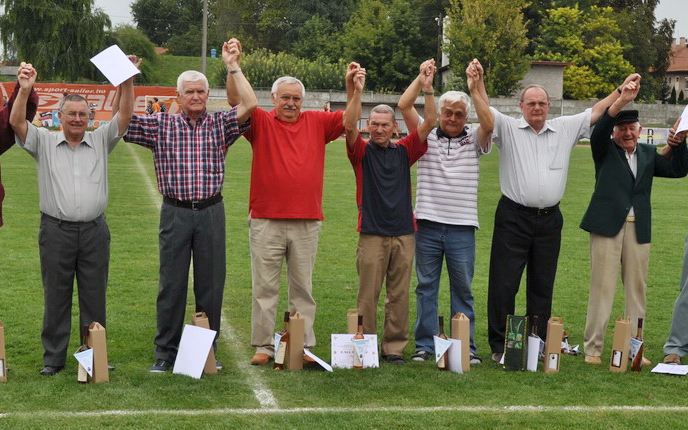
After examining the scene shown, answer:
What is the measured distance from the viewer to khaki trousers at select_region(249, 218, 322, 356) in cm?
649

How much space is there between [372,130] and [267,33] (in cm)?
7851

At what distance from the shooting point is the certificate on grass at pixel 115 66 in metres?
5.85

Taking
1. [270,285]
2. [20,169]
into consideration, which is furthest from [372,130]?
[20,169]

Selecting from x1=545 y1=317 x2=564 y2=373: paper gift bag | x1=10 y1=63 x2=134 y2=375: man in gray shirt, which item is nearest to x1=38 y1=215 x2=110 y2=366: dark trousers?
x1=10 y1=63 x2=134 y2=375: man in gray shirt

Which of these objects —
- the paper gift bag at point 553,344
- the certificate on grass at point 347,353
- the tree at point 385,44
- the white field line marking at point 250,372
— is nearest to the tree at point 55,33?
the tree at point 385,44

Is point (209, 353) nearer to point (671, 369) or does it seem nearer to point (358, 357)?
point (358, 357)

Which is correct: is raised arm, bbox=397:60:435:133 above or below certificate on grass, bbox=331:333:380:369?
above

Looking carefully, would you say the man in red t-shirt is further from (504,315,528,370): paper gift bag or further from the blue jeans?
(504,315,528,370): paper gift bag

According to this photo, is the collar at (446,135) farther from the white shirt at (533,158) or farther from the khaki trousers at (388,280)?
the khaki trousers at (388,280)

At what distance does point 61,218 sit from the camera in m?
5.99

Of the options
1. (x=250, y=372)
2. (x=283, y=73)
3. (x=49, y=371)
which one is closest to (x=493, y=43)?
(x=283, y=73)

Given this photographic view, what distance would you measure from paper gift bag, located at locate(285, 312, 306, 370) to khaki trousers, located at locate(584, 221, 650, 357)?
215cm

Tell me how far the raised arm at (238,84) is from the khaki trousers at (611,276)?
270cm

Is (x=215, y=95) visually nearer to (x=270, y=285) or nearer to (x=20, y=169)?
(x=20, y=169)
